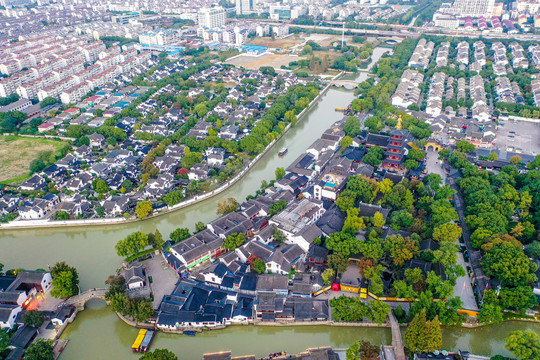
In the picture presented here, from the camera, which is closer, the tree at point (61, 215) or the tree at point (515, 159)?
the tree at point (61, 215)

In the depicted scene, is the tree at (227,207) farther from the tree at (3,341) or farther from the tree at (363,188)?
the tree at (3,341)

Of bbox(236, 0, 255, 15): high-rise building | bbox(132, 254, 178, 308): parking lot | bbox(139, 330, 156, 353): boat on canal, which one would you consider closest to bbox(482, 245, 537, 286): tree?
bbox(132, 254, 178, 308): parking lot

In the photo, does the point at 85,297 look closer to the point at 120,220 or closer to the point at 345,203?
the point at 120,220

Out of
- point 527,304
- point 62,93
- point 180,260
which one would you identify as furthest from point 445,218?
point 62,93

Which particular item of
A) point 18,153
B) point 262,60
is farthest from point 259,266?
point 262,60

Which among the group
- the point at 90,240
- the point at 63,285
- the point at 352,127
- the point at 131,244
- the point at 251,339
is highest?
the point at 352,127

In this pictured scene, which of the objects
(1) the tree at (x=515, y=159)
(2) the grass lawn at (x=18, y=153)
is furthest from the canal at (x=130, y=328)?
(1) the tree at (x=515, y=159)

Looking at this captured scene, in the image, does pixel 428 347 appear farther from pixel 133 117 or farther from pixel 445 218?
pixel 133 117
